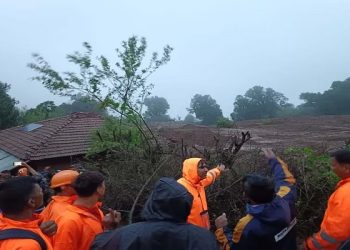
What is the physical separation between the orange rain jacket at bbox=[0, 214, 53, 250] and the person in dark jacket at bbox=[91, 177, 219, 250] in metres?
0.35

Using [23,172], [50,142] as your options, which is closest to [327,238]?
[23,172]

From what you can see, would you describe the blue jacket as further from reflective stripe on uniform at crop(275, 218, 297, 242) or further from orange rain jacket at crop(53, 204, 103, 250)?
orange rain jacket at crop(53, 204, 103, 250)

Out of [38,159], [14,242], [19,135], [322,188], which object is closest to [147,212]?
[14,242]

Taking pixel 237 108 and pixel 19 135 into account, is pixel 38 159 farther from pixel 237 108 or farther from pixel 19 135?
pixel 237 108

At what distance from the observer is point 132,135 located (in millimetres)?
8977

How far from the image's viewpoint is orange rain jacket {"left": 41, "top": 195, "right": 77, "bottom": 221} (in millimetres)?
A: 2789

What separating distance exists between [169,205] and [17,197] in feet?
3.14

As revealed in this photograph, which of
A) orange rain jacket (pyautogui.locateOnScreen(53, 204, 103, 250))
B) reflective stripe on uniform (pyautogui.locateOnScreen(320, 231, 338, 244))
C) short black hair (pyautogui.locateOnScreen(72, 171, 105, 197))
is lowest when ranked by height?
reflective stripe on uniform (pyautogui.locateOnScreen(320, 231, 338, 244))

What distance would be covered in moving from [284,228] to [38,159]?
40.3ft

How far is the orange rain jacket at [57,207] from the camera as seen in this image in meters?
2.79

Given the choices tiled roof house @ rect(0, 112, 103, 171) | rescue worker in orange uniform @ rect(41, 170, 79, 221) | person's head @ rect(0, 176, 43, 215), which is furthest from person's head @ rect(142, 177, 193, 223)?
tiled roof house @ rect(0, 112, 103, 171)

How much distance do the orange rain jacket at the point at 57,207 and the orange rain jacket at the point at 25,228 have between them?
316 millimetres

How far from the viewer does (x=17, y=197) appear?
2.26 metres

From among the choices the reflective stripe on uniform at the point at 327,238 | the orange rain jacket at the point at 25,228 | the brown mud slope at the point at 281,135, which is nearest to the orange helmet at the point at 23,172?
the orange rain jacket at the point at 25,228
